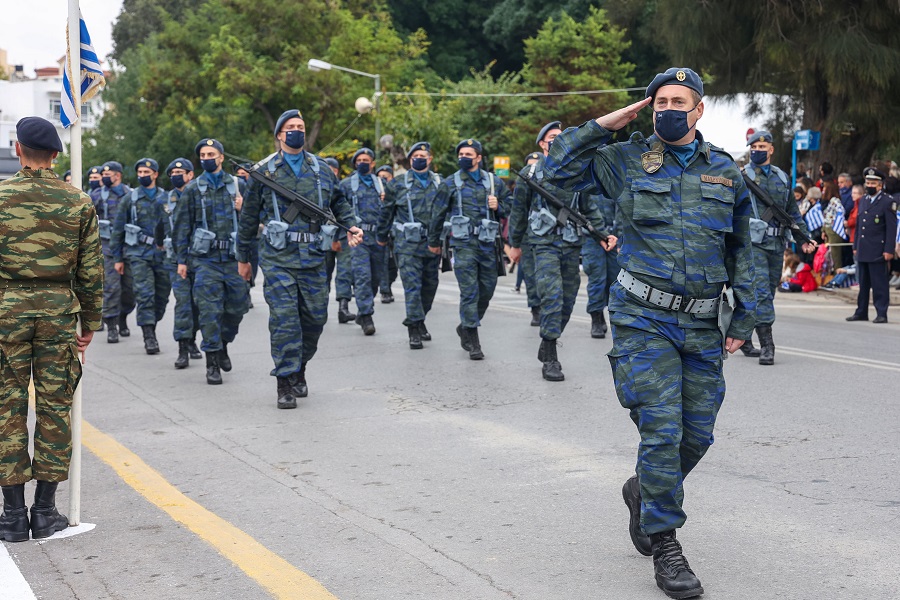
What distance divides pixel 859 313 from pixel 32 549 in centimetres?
1194

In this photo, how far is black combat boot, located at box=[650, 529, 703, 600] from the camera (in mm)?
4453

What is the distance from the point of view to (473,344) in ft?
37.3

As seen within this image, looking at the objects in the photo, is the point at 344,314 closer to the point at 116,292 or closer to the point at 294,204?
the point at 116,292

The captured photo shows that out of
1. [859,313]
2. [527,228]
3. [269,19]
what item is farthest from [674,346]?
[269,19]

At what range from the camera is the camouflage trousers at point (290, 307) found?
885 cm

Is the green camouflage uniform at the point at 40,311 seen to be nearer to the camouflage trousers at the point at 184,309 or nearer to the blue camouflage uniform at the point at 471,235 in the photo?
the camouflage trousers at the point at 184,309

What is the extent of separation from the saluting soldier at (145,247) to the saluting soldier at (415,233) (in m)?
2.49

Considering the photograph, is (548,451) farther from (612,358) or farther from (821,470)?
(612,358)

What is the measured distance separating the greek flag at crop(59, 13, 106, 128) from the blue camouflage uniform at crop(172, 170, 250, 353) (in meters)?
4.41

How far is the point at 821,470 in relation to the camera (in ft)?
21.3

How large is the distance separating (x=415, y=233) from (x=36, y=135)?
7571 mm

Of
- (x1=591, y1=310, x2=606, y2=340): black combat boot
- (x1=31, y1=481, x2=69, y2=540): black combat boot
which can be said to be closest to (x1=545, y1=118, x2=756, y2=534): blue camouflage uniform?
(x1=31, y1=481, x2=69, y2=540): black combat boot

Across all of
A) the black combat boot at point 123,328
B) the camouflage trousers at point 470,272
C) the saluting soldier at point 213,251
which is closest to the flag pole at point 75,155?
the saluting soldier at point 213,251

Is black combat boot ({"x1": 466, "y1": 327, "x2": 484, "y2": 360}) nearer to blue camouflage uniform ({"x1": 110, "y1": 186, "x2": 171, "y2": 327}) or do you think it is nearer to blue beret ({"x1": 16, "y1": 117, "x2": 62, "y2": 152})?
blue camouflage uniform ({"x1": 110, "y1": 186, "x2": 171, "y2": 327})
